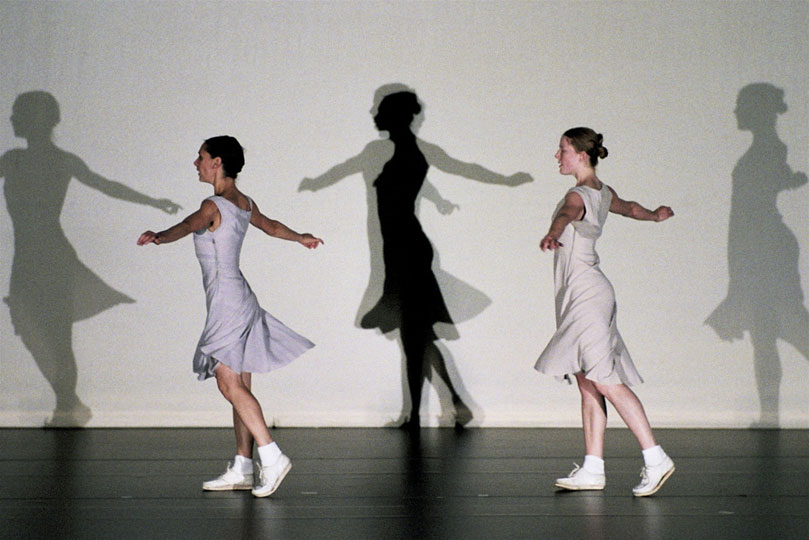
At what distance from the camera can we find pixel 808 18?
5.96 metres

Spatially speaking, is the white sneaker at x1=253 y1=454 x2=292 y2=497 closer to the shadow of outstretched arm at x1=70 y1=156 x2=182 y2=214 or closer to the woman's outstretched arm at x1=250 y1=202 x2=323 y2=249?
the woman's outstretched arm at x1=250 y1=202 x2=323 y2=249

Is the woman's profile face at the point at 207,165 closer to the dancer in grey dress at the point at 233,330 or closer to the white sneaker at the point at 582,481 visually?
the dancer in grey dress at the point at 233,330

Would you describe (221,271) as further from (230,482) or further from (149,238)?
(230,482)

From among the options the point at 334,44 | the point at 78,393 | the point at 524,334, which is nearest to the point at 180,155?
the point at 334,44

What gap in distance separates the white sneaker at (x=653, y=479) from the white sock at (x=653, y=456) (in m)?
0.01

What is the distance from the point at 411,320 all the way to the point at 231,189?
7.70 feet

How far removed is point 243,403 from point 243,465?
28cm

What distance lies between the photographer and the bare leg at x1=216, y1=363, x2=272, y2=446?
136 inches

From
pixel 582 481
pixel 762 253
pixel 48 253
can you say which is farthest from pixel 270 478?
pixel 762 253

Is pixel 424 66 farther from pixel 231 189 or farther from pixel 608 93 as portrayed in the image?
pixel 231 189

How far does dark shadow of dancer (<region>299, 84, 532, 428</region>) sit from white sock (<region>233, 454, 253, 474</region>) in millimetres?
2251

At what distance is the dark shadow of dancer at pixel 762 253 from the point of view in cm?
591

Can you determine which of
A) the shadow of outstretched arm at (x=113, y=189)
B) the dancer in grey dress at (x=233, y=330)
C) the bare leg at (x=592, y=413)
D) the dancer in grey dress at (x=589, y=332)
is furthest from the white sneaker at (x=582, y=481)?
the shadow of outstretched arm at (x=113, y=189)

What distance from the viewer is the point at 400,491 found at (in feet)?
11.4
